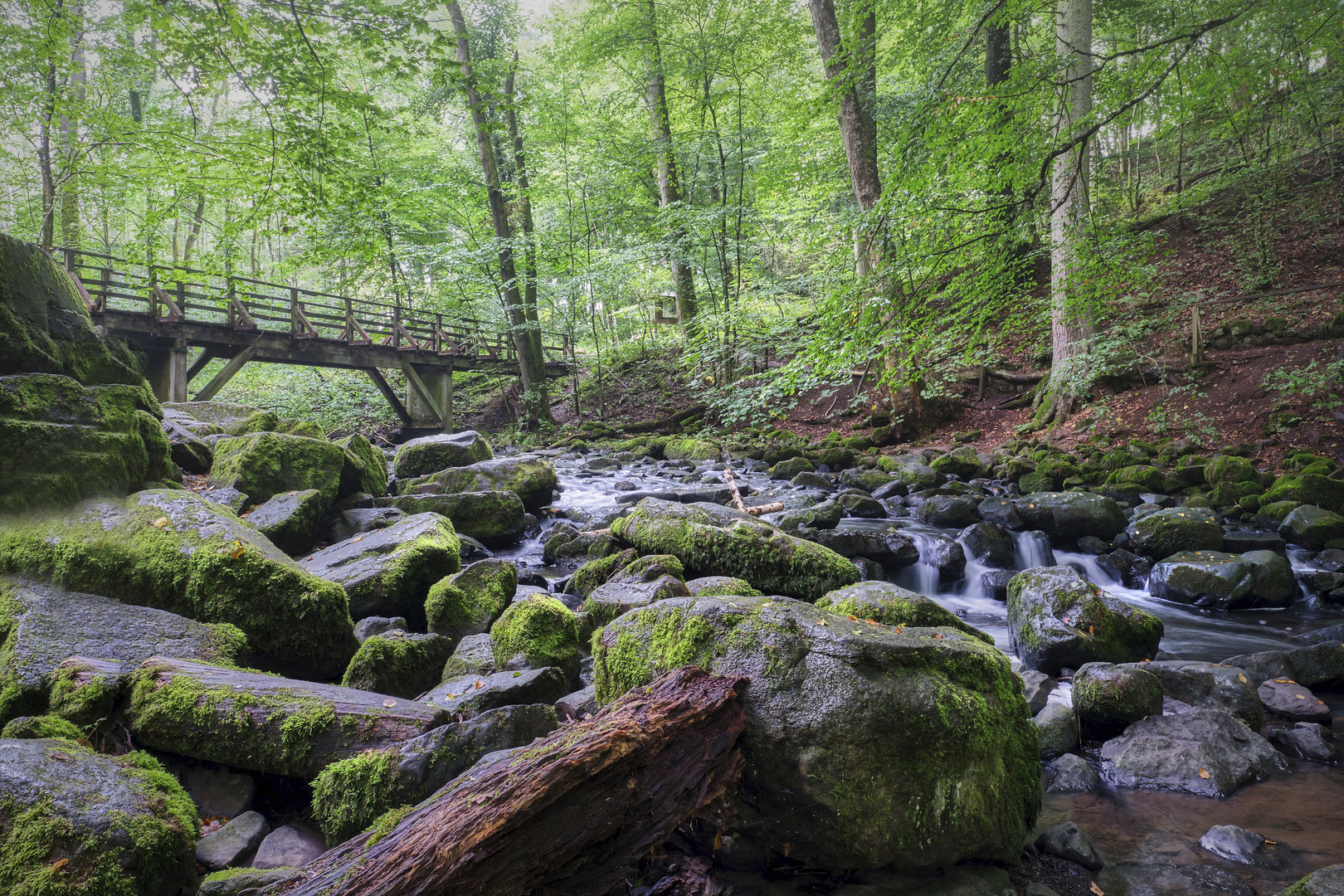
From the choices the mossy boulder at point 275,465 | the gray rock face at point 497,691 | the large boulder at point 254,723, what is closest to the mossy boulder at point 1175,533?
the gray rock face at point 497,691

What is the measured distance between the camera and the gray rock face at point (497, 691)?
2.97 meters

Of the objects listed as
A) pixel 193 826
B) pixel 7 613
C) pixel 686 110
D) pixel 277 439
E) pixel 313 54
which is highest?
pixel 686 110

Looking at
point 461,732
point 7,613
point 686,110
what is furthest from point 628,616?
point 686,110

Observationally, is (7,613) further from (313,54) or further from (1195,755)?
(1195,755)

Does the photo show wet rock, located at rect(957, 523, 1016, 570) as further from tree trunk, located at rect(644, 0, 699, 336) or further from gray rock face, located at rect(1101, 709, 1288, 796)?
tree trunk, located at rect(644, 0, 699, 336)

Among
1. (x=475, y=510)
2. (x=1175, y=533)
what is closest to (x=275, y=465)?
(x=475, y=510)

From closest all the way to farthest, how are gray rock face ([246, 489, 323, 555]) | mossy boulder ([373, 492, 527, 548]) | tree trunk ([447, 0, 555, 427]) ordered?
gray rock face ([246, 489, 323, 555])
mossy boulder ([373, 492, 527, 548])
tree trunk ([447, 0, 555, 427])

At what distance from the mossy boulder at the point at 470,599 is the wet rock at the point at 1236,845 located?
3984 millimetres

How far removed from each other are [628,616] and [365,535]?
362 cm

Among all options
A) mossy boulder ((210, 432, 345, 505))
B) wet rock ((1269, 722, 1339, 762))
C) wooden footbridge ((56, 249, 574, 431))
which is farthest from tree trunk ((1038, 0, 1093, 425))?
wooden footbridge ((56, 249, 574, 431))

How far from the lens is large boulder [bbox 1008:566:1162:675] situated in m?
4.27

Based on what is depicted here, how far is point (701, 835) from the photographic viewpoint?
7.44ft

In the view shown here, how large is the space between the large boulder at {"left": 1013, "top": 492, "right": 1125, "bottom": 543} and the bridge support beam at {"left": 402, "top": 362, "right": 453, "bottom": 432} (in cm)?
1720

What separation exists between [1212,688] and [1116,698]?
713 millimetres
